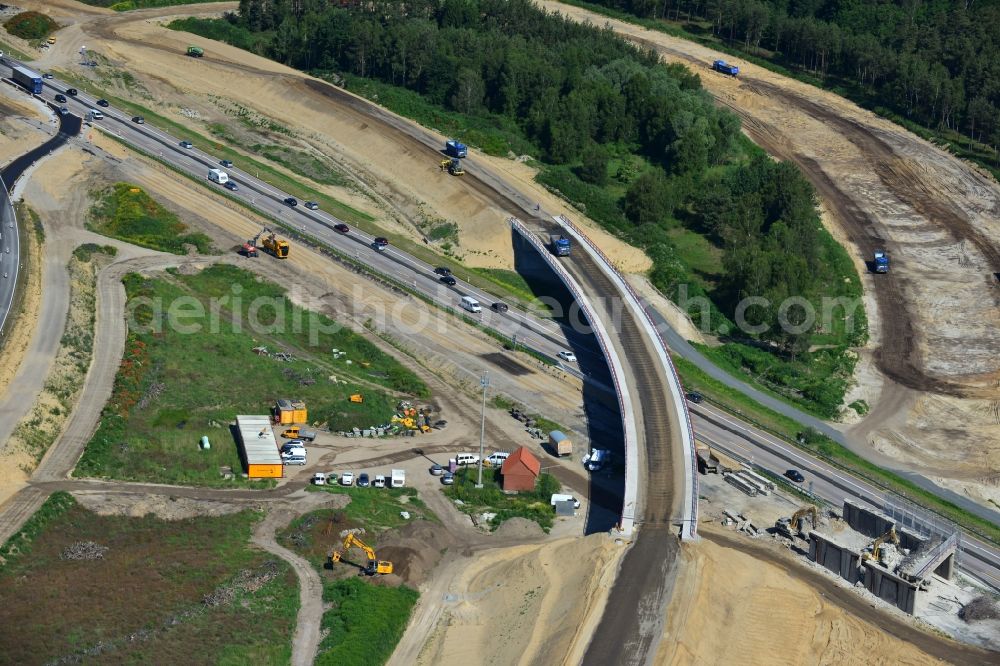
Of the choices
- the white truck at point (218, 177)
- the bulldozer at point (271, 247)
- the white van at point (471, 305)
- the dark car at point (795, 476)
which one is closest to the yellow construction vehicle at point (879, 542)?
the dark car at point (795, 476)

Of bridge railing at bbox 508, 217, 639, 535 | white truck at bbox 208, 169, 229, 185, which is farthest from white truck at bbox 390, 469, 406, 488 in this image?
white truck at bbox 208, 169, 229, 185

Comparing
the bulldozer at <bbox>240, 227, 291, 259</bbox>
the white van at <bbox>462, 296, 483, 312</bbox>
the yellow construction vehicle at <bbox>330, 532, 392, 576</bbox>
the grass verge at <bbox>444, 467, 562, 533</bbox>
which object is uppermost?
the bulldozer at <bbox>240, 227, 291, 259</bbox>

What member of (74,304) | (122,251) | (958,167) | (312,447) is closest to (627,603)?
A: (312,447)

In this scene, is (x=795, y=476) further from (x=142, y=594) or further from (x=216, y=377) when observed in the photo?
(x=142, y=594)

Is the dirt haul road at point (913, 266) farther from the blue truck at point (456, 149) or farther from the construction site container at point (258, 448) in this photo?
the construction site container at point (258, 448)

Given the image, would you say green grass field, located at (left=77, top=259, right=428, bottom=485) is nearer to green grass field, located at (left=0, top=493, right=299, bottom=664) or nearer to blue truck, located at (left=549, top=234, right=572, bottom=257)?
green grass field, located at (left=0, top=493, right=299, bottom=664)

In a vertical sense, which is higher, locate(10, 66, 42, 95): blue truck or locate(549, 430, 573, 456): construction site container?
locate(10, 66, 42, 95): blue truck
